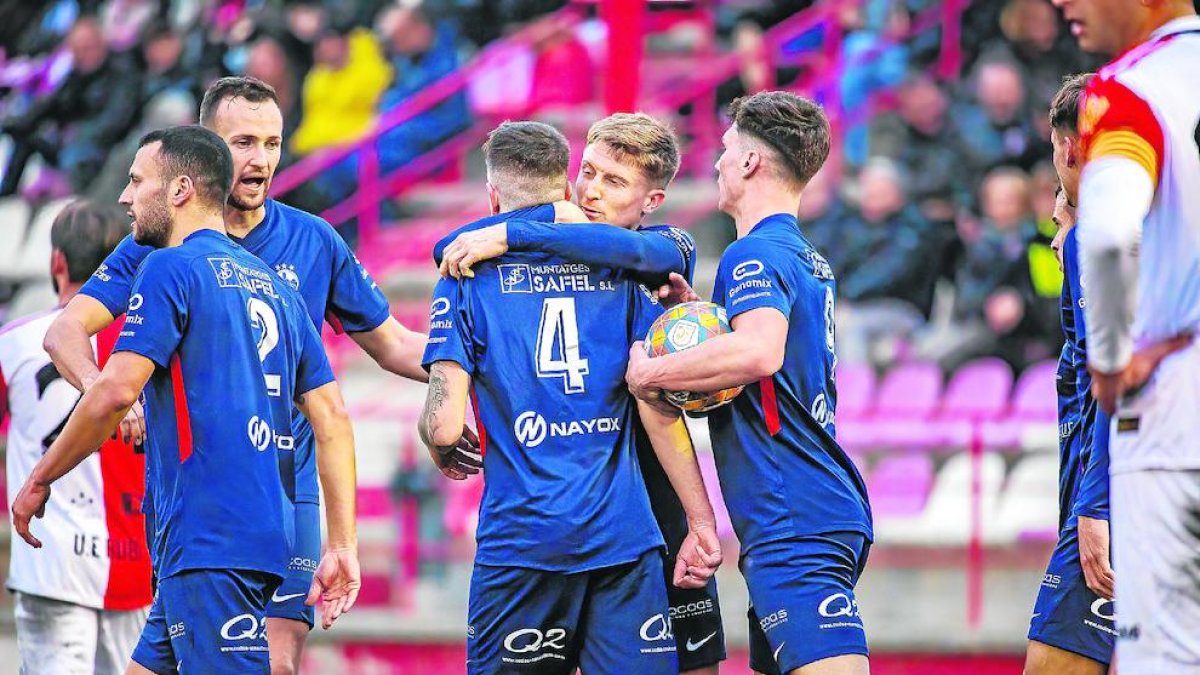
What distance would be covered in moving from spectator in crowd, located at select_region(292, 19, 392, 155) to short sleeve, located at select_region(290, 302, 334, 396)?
700cm

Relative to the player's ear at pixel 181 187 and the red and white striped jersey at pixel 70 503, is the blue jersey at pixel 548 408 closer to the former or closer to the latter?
the player's ear at pixel 181 187

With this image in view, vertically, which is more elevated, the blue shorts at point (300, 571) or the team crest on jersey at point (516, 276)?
the team crest on jersey at point (516, 276)

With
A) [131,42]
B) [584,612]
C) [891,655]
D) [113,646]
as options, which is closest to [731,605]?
[891,655]

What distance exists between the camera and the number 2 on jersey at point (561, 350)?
4824 mm

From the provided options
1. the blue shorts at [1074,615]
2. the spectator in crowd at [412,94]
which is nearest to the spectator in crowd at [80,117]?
the spectator in crowd at [412,94]

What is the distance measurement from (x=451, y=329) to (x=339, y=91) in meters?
7.48

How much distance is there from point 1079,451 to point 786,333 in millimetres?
1097

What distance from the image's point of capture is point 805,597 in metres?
4.67

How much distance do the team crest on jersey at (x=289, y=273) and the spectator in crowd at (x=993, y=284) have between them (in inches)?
234

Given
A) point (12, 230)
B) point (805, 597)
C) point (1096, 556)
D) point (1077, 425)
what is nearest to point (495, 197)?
point (805, 597)

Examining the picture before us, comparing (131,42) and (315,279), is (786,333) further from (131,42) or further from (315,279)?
(131,42)

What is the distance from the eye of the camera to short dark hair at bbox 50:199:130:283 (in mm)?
6402

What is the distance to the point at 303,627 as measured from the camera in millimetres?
5496

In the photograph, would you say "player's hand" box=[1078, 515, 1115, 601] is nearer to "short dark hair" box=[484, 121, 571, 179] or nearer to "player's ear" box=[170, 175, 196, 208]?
"short dark hair" box=[484, 121, 571, 179]
